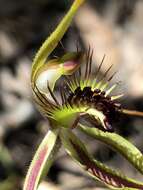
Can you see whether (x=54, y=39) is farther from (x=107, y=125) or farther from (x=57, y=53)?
(x=57, y=53)

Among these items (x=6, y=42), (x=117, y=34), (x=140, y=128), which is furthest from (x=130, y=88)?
(x=6, y=42)

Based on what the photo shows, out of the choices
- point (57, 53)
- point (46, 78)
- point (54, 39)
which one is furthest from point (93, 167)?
point (57, 53)

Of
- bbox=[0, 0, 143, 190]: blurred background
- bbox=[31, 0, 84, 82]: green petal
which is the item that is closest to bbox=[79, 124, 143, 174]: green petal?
bbox=[31, 0, 84, 82]: green petal

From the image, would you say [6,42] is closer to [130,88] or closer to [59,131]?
[130,88]

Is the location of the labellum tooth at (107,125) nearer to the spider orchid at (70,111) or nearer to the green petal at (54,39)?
the spider orchid at (70,111)

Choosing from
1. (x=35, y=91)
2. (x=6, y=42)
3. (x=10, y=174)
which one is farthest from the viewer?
(x=6, y=42)

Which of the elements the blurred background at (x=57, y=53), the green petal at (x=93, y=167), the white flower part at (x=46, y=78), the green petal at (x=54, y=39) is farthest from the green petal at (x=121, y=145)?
the blurred background at (x=57, y=53)

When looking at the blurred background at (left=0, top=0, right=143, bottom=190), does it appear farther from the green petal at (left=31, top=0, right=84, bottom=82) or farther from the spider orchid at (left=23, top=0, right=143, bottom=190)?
the green petal at (left=31, top=0, right=84, bottom=82)

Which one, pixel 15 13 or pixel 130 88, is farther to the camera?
pixel 15 13
